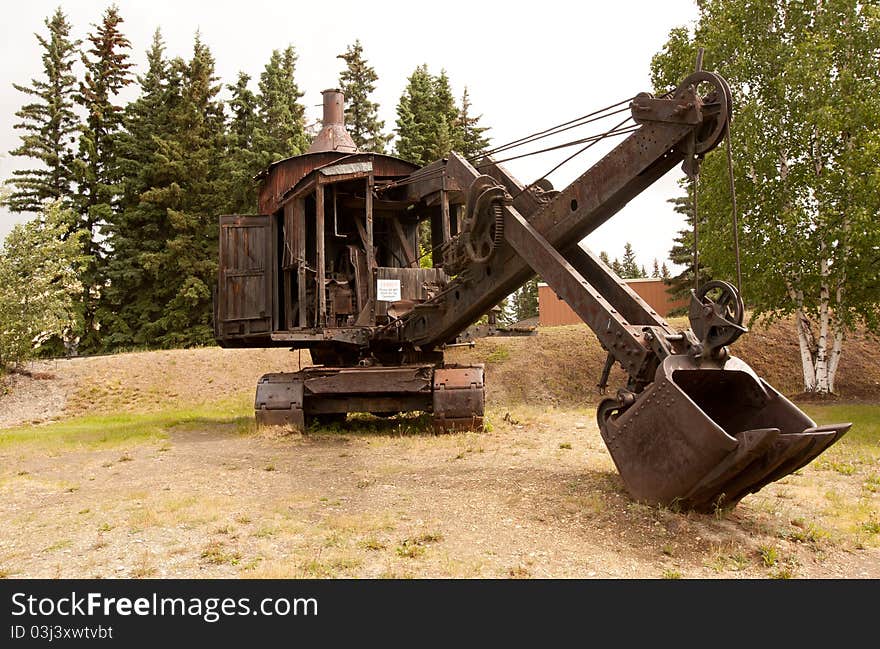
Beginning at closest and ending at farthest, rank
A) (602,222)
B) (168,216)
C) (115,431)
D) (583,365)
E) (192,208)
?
(602,222), (115,431), (583,365), (168,216), (192,208)

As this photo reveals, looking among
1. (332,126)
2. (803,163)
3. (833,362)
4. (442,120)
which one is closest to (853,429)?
(833,362)

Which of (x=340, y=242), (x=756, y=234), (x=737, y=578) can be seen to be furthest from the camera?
(x=756, y=234)

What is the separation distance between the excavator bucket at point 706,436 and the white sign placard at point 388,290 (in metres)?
5.27

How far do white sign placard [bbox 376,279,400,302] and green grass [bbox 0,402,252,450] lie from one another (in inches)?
122

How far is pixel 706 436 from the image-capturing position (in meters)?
4.93

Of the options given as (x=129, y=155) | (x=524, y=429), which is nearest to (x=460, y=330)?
(x=524, y=429)

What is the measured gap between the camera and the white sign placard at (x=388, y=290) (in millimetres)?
10688

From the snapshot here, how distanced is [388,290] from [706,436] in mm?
6579

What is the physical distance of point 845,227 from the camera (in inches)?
602

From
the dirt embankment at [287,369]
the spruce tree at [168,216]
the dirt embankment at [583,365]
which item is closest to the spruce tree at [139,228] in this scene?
the spruce tree at [168,216]

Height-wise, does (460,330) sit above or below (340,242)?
below

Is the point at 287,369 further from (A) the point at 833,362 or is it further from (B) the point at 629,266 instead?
(B) the point at 629,266

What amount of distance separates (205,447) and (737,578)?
7674mm
